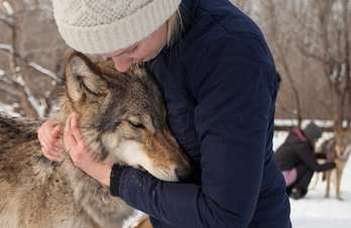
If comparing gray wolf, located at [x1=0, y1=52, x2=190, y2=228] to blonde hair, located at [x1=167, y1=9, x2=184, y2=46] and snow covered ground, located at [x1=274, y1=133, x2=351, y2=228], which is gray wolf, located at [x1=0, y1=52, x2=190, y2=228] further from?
snow covered ground, located at [x1=274, y1=133, x2=351, y2=228]

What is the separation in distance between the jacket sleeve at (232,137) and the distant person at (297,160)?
902 centimetres

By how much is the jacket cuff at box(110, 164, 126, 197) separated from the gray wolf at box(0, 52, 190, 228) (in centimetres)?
13

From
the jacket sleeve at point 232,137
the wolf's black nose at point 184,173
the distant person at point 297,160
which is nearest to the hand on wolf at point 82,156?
the wolf's black nose at point 184,173

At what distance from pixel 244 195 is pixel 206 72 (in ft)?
1.22

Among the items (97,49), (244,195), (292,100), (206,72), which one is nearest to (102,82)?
(97,49)

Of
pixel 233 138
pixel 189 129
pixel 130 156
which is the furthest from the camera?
pixel 130 156

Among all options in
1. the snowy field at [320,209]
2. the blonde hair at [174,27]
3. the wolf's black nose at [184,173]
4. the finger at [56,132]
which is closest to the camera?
the blonde hair at [174,27]

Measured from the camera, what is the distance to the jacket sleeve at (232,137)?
5.55 feet

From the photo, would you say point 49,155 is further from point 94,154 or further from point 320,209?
point 320,209

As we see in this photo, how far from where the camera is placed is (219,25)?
179 cm

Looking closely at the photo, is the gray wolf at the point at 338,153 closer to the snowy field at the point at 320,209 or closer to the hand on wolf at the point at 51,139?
the snowy field at the point at 320,209

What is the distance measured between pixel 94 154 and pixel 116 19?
2.45 ft

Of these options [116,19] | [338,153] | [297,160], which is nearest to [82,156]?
[116,19]

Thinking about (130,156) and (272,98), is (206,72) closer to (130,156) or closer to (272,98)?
(272,98)
